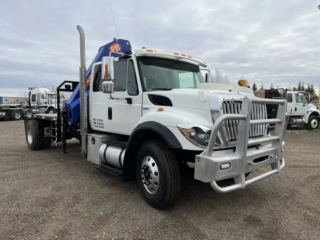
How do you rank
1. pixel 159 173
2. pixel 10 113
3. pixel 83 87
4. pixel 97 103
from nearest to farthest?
pixel 159 173 < pixel 97 103 < pixel 83 87 < pixel 10 113

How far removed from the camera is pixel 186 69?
4.92 meters

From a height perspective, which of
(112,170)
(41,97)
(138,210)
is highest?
(41,97)

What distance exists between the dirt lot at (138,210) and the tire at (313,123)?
10.9 metres

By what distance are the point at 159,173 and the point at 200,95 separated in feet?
3.95

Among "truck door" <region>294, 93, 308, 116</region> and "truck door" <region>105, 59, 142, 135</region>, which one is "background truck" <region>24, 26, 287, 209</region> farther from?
"truck door" <region>294, 93, 308, 116</region>

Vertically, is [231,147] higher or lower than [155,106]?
lower

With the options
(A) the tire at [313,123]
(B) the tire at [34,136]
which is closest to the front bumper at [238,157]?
(B) the tire at [34,136]

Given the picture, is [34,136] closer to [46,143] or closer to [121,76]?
[46,143]

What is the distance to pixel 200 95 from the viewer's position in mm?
3566

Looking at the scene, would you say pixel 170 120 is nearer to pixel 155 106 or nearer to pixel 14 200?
pixel 155 106

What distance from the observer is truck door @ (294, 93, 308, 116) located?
15336 millimetres

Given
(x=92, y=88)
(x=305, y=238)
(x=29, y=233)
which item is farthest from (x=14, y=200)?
(x=305, y=238)

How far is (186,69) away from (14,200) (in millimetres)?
3653

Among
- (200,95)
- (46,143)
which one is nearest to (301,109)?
(46,143)
